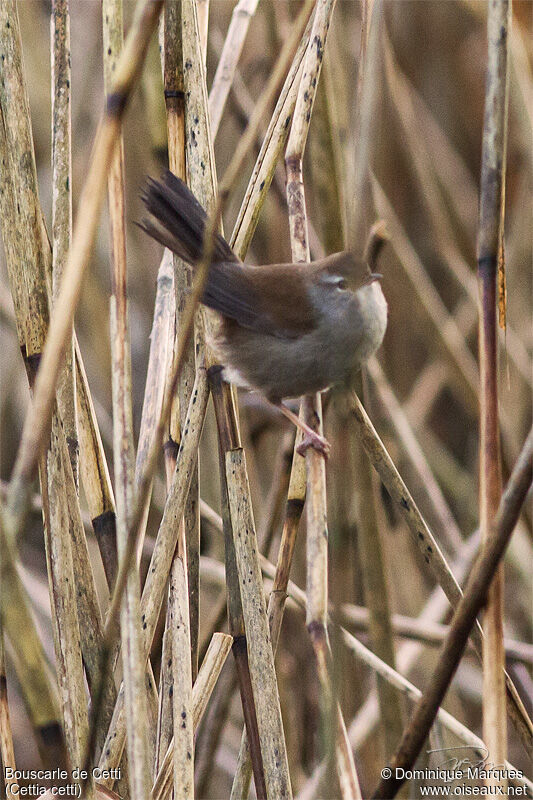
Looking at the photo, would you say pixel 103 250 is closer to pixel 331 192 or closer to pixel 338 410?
pixel 331 192

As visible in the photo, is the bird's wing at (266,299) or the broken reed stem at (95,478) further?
the bird's wing at (266,299)

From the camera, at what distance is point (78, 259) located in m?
0.83

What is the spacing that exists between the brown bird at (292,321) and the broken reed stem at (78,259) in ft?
2.48

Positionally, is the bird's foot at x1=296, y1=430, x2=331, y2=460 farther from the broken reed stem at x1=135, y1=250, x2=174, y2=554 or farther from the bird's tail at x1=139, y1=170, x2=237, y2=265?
the bird's tail at x1=139, y1=170, x2=237, y2=265

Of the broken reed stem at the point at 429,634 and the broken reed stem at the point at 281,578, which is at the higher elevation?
the broken reed stem at the point at 281,578

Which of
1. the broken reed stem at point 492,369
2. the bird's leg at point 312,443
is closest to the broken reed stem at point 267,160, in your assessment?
the bird's leg at point 312,443

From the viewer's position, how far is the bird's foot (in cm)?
151

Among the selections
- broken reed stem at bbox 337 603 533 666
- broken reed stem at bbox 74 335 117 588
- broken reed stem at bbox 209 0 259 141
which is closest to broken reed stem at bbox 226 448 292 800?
broken reed stem at bbox 74 335 117 588

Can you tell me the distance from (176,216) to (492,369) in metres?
0.71

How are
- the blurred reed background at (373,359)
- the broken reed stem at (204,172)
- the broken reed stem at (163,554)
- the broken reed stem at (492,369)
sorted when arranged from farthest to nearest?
1. the blurred reed background at (373,359)
2. the broken reed stem at (204,172)
3. the broken reed stem at (163,554)
4. the broken reed stem at (492,369)

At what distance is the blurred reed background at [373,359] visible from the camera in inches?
75.9

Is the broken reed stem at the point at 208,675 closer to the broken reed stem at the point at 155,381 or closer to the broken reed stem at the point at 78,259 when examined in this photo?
the broken reed stem at the point at 155,381

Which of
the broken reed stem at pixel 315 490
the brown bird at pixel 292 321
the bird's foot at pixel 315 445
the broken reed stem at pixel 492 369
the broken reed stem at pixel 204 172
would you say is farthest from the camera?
the brown bird at pixel 292 321

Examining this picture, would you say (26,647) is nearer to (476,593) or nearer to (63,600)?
(63,600)
